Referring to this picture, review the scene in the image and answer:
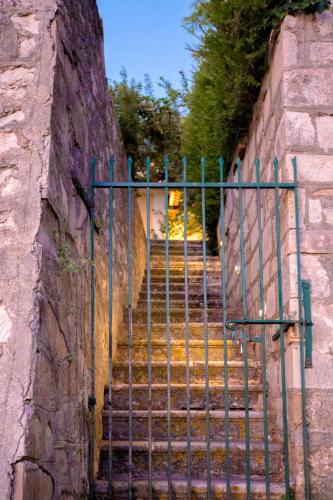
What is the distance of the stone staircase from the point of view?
10.3 feet

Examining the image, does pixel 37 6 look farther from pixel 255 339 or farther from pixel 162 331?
pixel 162 331

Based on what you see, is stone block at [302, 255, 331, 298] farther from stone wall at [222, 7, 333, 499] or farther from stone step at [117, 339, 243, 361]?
stone step at [117, 339, 243, 361]

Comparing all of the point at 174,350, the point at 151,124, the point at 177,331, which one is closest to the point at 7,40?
the point at 174,350

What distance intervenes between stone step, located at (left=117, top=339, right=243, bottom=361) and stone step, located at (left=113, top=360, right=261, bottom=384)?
0.21 m

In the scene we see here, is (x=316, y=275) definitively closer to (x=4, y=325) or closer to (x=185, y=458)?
(x=185, y=458)

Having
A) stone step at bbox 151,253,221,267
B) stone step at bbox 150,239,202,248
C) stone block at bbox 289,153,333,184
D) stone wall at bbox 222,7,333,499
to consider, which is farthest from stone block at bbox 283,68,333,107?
stone step at bbox 150,239,202,248

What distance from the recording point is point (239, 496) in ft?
10.2

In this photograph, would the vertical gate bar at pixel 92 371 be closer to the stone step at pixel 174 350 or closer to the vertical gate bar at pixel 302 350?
the vertical gate bar at pixel 302 350

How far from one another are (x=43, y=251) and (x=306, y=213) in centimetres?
170

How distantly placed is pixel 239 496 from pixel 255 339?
81 centimetres

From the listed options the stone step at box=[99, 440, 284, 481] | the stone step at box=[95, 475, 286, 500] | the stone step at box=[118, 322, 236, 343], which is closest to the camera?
the stone step at box=[95, 475, 286, 500]

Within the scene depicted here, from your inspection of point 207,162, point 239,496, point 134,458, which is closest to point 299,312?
point 239,496

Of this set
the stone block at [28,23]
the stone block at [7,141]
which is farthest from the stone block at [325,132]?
the stone block at [7,141]

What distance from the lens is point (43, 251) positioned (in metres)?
2.23
